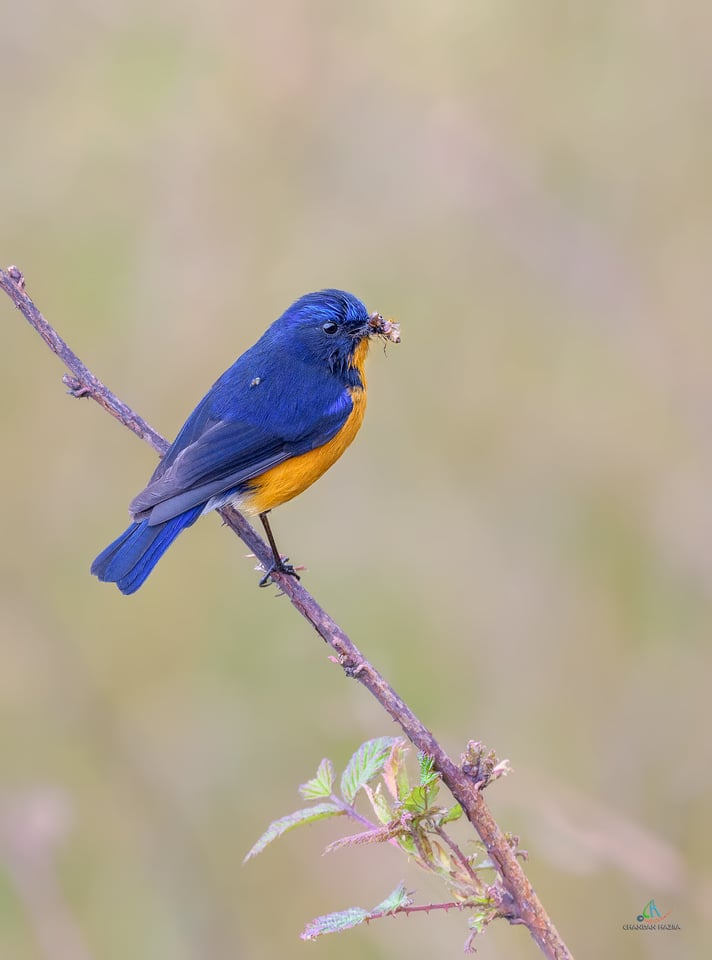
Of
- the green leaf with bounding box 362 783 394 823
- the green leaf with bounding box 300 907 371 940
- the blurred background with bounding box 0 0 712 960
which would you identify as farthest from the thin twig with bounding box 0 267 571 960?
the blurred background with bounding box 0 0 712 960

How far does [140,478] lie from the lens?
4855 millimetres

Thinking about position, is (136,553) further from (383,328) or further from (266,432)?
(383,328)

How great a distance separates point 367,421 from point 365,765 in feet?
10.3

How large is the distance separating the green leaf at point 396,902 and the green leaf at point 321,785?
334mm

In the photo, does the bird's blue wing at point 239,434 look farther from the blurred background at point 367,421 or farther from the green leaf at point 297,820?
the green leaf at point 297,820

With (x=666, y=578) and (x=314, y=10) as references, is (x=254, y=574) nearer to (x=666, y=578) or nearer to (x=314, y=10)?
(x=666, y=578)

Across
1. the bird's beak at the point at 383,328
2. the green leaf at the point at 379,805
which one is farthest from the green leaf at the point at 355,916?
the bird's beak at the point at 383,328

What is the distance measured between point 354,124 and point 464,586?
2212 millimetres

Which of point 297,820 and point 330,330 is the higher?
point 330,330

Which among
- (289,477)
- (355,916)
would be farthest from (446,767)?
(289,477)

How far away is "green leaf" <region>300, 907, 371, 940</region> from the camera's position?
180cm

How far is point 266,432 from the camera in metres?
3.79

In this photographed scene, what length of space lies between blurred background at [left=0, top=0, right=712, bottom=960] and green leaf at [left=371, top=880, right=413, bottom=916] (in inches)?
83.6

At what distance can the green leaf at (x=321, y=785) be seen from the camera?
7.01ft
